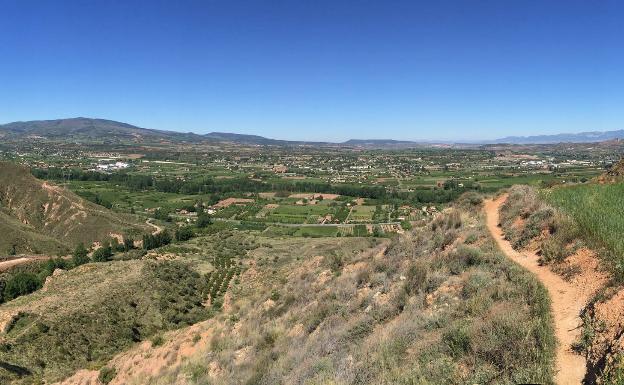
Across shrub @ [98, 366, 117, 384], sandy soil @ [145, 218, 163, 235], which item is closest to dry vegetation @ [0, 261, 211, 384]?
shrub @ [98, 366, 117, 384]

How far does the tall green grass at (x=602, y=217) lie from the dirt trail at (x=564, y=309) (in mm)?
948

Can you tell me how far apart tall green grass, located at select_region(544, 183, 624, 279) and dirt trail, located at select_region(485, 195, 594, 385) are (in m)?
0.95

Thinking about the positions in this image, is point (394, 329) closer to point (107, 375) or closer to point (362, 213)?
point (107, 375)

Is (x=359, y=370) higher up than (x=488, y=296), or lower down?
lower down

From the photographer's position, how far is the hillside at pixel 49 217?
68062mm

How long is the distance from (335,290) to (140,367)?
11354 millimetres

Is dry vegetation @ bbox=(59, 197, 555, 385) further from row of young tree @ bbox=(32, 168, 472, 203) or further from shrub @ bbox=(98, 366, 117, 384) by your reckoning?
row of young tree @ bbox=(32, 168, 472, 203)

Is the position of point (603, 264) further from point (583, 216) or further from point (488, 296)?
point (583, 216)

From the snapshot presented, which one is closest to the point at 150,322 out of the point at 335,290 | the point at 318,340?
the point at 335,290

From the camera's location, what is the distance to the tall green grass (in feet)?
29.9

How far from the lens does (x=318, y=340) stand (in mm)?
11047

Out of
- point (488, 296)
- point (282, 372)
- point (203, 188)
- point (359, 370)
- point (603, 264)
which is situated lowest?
point (203, 188)

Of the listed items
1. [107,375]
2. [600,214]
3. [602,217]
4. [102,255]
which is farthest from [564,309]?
[102,255]

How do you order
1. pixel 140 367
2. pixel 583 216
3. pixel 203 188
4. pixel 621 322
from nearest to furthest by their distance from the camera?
pixel 621 322 < pixel 583 216 < pixel 140 367 < pixel 203 188
